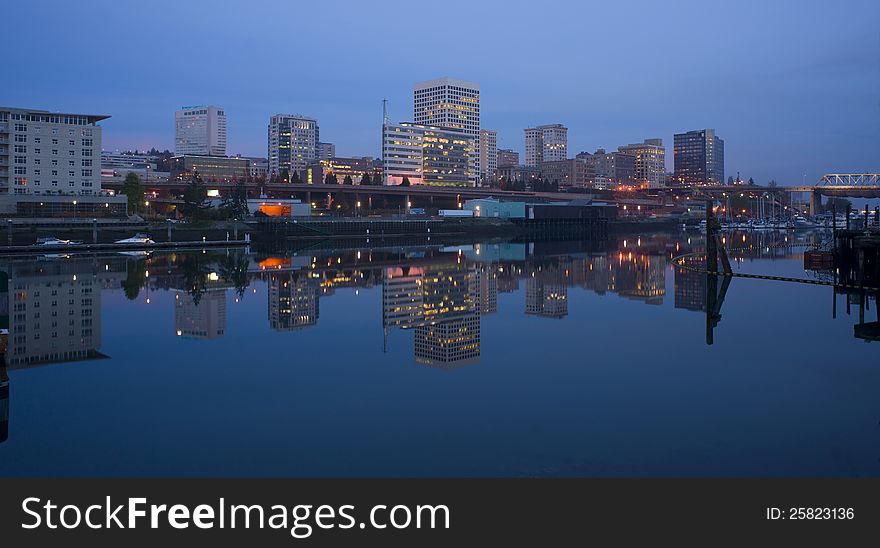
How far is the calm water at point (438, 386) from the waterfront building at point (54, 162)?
59.8 m

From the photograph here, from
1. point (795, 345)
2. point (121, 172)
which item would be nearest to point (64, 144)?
point (795, 345)

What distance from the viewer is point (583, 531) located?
22.1 ft

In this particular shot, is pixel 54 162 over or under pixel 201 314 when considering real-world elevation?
over

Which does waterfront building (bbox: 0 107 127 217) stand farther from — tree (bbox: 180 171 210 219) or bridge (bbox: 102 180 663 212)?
bridge (bbox: 102 180 663 212)

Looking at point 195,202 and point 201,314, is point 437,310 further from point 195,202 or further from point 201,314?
point 195,202

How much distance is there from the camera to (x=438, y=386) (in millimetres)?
12578

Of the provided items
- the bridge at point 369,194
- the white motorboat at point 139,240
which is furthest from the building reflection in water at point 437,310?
the bridge at point 369,194

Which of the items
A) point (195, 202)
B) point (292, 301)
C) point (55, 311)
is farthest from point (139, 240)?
point (55, 311)

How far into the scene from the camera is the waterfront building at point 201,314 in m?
19.4

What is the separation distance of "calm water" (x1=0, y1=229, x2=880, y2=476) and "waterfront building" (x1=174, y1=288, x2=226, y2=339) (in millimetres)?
127

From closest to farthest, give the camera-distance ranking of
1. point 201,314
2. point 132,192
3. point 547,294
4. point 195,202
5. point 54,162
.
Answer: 1. point 201,314
2. point 547,294
3. point 195,202
4. point 54,162
5. point 132,192

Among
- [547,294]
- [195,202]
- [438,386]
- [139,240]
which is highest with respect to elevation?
[195,202]

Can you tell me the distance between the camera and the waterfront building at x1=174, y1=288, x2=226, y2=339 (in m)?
19.4

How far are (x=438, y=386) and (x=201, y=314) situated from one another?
1272 centimetres
